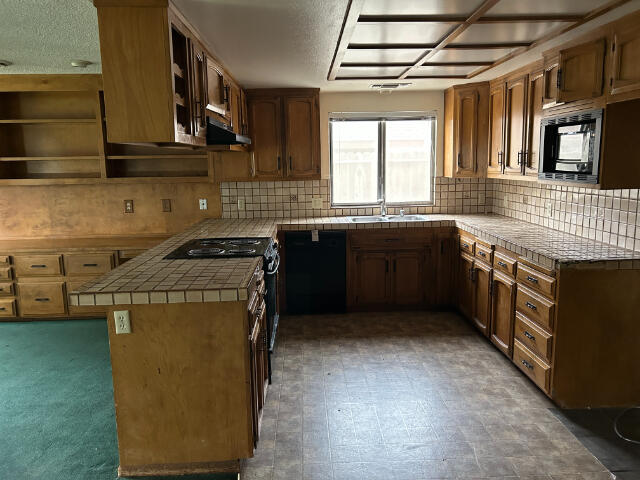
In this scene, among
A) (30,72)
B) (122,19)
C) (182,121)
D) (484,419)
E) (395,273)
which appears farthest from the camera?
(395,273)

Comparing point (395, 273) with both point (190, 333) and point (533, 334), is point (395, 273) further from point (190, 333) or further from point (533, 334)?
point (190, 333)

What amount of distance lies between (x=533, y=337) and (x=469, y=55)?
77.3 inches

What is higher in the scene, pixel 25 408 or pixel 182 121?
pixel 182 121

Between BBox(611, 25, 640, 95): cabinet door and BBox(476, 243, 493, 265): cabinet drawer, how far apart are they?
4.79ft

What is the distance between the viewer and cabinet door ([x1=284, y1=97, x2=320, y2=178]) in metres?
4.58

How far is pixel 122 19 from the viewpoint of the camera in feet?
7.05

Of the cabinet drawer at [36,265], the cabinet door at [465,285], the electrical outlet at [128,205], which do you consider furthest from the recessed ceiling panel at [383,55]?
the cabinet drawer at [36,265]

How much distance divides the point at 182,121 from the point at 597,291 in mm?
2522

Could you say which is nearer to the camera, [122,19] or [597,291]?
[122,19]

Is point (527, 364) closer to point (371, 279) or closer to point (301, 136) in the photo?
point (371, 279)

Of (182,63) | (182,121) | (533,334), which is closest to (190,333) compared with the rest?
(182,121)

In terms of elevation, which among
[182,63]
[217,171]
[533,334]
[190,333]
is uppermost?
[182,63]

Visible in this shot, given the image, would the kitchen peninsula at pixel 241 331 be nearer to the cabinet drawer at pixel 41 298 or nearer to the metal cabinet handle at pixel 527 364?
the metal cabinet handle at pixel 527 364

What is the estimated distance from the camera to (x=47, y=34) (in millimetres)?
2795
